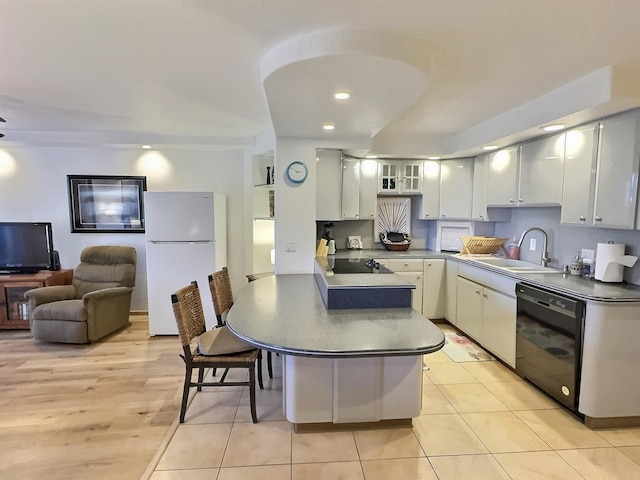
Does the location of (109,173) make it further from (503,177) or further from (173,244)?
(503,177)

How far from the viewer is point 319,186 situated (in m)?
3.95

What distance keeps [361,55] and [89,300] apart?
12.1ft

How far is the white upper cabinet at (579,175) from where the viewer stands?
2709 millimetres

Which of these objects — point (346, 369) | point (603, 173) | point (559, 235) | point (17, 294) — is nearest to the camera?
point (346, 369)

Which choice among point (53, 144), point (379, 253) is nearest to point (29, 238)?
point (53, 144)

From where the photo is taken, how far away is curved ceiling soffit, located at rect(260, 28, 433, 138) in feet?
5.57

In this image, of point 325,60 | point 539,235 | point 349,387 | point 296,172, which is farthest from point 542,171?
point 349,387

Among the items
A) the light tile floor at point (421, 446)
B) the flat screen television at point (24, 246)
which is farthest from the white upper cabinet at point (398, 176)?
the flat screen television at point (24, 246)

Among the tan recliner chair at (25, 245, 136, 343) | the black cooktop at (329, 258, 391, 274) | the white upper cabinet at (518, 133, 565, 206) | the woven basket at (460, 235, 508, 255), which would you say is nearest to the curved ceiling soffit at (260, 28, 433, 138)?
the black cooktop at (329, 258, 391, 274)

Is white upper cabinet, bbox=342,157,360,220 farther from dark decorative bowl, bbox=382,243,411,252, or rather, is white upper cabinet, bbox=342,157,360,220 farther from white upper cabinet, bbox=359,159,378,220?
dark decorative bowl, bbox=382,243,411,252

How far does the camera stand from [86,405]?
270 cm

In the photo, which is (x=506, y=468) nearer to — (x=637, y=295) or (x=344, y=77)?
(x=637, y=295)

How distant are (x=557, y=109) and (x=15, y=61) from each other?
12.1 feet

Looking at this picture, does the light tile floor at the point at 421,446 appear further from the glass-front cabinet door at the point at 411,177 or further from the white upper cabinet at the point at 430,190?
the glass-front cabinet door at the point at 411,177
